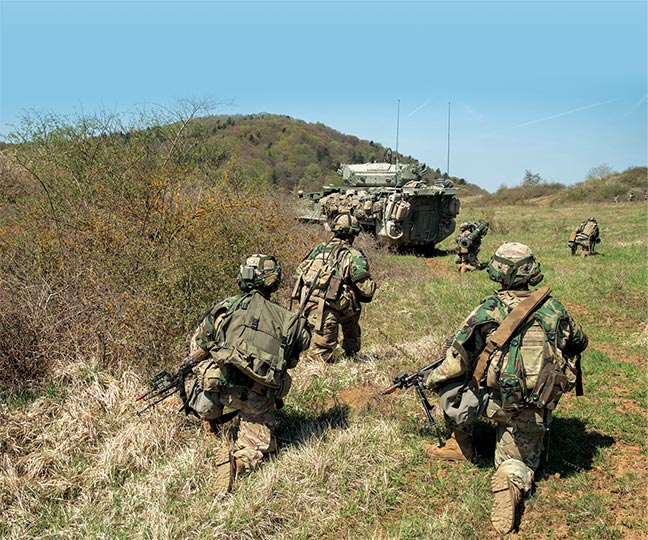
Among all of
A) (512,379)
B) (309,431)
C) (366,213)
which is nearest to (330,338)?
(309,431)

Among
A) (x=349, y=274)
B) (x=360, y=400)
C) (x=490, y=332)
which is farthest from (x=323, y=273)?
(x=490, y=332)

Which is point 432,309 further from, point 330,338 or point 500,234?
point 500,234

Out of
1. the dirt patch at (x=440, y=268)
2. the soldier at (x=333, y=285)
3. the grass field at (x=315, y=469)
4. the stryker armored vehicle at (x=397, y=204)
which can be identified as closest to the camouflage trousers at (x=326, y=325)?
the soldier at (x=333, y=285)

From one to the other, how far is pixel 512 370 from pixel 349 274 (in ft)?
8.29

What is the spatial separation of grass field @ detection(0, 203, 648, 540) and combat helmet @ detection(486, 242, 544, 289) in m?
1.44

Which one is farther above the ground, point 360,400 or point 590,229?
point 590,229

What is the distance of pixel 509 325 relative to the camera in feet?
11.6

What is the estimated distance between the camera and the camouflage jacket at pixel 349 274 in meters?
5.79

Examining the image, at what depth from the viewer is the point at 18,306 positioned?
5141 mm

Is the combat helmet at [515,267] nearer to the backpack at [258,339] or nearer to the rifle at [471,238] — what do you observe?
the backpack at [258,339]

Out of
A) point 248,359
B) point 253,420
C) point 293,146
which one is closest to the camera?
point 248,359

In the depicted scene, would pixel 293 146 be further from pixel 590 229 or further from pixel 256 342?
pixel 256 342

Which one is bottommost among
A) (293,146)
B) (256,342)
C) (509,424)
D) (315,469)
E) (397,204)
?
(315,469)

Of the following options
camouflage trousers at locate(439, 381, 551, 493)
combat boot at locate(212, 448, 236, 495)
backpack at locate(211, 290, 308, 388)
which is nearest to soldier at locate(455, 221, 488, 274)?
→ camouflage trousers at locate(439, 381, 551, 493)
